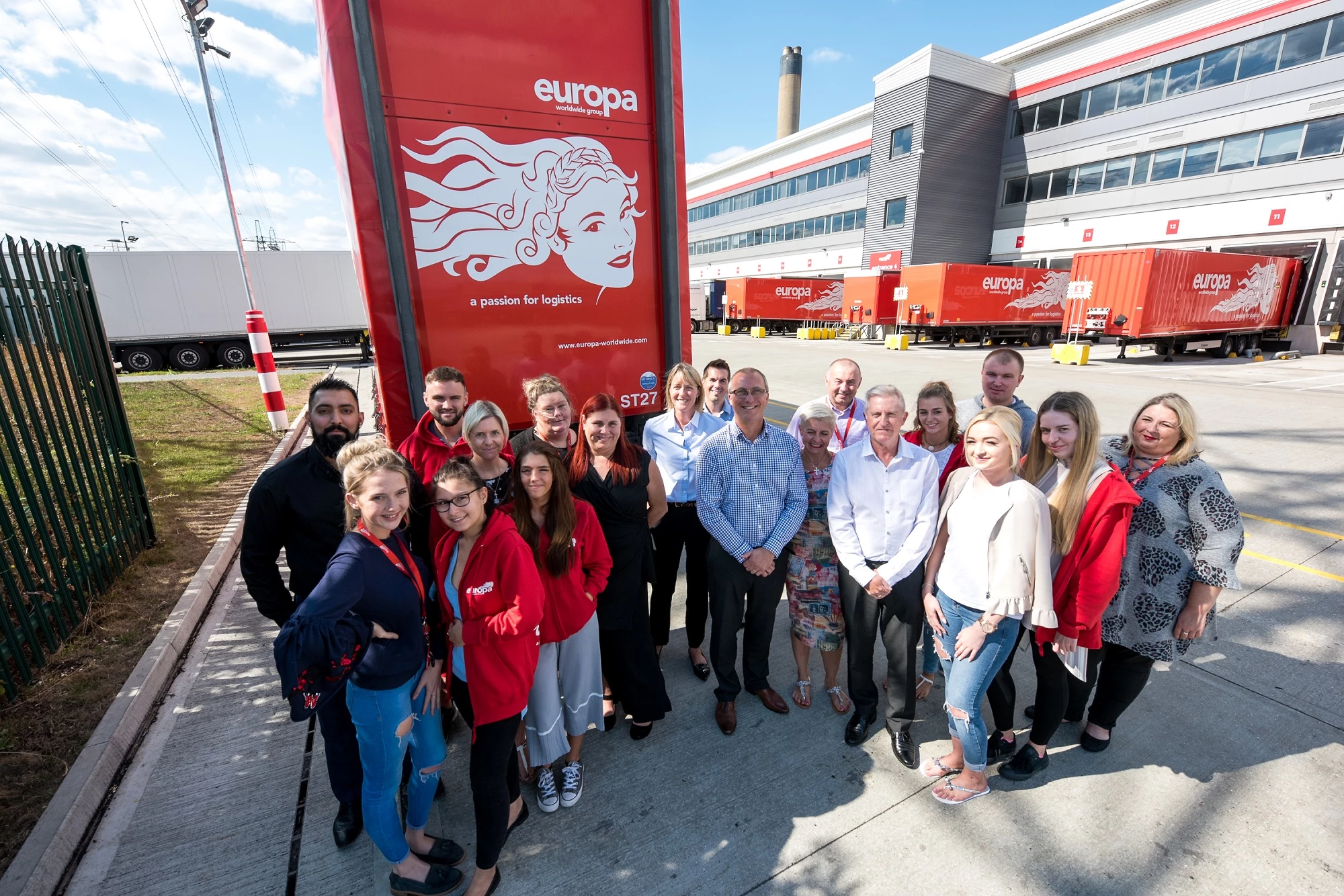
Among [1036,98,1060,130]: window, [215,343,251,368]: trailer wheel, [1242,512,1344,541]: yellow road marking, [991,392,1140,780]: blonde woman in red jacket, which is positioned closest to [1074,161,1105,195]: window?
[1036,98,1060,130]: window

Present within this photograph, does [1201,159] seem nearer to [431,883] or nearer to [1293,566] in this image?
[1293,566]

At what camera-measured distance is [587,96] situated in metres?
3.51

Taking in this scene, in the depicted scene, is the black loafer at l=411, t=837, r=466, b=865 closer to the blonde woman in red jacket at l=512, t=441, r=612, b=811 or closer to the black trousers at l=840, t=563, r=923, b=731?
the blonde woman in red jacket at l=512, t=441, r=612, b=811

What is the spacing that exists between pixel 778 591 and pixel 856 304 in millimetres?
26109

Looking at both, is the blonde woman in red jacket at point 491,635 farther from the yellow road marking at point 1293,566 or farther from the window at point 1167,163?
the window at point 1167,163

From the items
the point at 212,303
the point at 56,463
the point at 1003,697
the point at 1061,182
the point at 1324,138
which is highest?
the point at 1061,182

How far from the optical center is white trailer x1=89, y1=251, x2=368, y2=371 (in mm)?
16812

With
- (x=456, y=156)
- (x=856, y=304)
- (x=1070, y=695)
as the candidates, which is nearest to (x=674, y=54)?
(x=456, y=156)

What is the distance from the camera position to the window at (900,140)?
1204 inches

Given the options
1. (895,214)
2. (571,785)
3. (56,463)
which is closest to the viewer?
(571,785)

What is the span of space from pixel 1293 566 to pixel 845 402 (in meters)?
4.31

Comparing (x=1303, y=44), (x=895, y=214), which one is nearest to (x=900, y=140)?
(x=895, y=214)

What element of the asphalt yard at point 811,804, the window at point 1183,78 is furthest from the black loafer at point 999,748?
the window at point 1183,78

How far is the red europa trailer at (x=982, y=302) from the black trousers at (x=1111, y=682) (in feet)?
74.4
